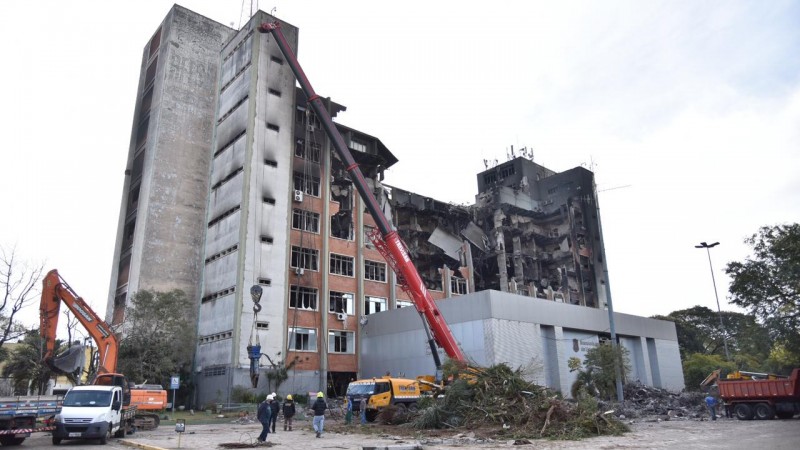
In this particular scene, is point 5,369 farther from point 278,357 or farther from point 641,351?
point 641,351

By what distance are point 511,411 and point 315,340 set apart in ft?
94.3

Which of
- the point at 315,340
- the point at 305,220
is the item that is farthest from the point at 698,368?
the point at 305,220

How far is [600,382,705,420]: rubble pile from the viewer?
107 feet

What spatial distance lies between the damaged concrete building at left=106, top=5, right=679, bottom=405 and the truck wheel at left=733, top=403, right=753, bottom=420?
56.8 feet

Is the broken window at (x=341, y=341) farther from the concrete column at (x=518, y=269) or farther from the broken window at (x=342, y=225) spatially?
the concrete column at (x=518, y=269)

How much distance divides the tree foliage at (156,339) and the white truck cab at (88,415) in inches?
847

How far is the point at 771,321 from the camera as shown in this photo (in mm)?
35938

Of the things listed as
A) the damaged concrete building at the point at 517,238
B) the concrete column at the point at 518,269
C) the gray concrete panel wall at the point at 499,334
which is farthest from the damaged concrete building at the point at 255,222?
the concrete column at the point at 518,269

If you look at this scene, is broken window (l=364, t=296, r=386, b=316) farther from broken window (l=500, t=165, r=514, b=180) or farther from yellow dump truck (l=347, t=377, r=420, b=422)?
broken window (l=500, t=165, r=514, b=180)

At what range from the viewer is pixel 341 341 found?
50062 mm

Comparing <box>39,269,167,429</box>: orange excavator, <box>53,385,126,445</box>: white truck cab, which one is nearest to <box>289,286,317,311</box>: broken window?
<box>39,269,167,429</box>: orange excavator

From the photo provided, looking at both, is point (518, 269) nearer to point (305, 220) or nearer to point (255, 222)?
point (305, 220)

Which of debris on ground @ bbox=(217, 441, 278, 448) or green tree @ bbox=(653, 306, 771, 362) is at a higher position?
green tree @ bbox=(653, 306, 771, 362)

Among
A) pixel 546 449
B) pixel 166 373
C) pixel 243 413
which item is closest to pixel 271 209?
pixel 166 373
